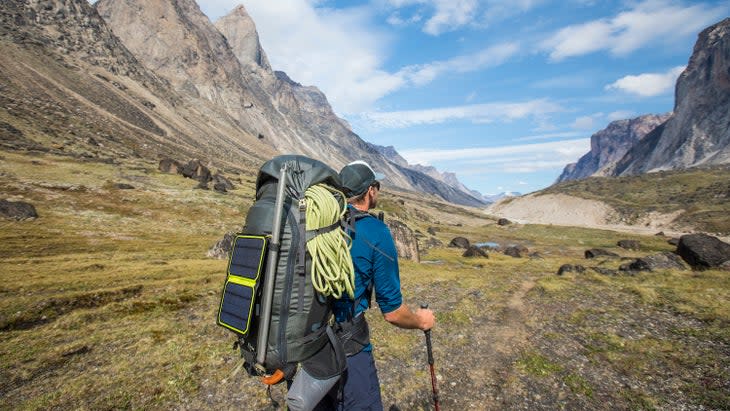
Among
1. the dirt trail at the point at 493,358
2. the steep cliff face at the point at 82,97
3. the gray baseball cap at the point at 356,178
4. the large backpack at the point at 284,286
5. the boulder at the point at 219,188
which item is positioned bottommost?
the dirt trail at the point at 493,358

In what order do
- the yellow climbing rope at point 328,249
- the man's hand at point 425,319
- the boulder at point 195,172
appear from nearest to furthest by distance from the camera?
the yellow climbing rope at point 328,249 → the man's hand at point 425,319 → the boulder at point 195,172

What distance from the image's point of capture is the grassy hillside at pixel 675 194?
106 meters

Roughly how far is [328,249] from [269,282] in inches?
28.1

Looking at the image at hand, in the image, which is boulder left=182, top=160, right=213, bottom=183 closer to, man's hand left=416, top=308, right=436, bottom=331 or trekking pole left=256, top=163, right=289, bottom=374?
man's hand left=416, top=308, right=436, bottom=331

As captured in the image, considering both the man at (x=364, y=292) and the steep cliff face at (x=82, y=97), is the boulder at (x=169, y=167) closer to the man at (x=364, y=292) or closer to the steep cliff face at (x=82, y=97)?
the steep cliff face at (x=82, y=97)

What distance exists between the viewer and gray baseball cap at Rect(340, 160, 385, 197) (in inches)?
193

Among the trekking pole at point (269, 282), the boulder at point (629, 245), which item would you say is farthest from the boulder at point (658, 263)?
the boulder at point (629, 245)

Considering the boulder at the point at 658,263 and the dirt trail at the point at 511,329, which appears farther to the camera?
the boulder at the point at 658,263

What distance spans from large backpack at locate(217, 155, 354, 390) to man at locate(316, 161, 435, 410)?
0.99 ft

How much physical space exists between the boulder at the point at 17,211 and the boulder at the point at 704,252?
201ft

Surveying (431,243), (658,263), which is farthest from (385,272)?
(431,243)

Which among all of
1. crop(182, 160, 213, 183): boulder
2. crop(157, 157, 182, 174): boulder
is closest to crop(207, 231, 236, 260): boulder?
crop(182, 160, 213, 183): boulder

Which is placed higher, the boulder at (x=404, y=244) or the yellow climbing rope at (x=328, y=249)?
the yellow climbing rope at (x=328, y=249)

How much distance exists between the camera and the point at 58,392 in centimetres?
940
